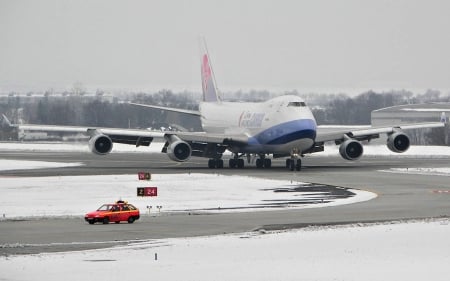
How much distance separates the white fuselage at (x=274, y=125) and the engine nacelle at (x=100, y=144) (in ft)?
32.0

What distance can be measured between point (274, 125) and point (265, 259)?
158ft

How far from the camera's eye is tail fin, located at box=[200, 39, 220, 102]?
97562 millimetres

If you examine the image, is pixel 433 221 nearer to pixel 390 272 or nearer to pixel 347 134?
pixel 390 272

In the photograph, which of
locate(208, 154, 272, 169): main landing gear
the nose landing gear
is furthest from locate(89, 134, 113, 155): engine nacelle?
the nose landing gear

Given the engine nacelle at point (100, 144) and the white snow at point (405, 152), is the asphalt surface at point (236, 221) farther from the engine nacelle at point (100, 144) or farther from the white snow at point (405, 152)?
the white snow at point (405, 152)

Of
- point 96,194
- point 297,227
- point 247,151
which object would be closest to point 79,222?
point 297,227

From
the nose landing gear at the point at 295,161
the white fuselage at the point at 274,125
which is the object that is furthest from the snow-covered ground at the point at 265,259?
the nose landing gear at the point at 295,161

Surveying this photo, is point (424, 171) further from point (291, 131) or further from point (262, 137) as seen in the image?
point (262, 137)

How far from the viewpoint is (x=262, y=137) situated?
263ft

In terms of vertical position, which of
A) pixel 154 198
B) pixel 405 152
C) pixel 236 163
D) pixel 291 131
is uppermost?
pixel 291 131

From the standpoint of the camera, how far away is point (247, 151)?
83.1 meters

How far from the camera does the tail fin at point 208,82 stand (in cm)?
9756

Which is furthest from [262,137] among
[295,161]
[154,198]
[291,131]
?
[154,198]

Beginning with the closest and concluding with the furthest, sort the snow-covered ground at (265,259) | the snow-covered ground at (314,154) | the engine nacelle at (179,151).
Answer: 1. the snow-covered ground at (265,259)
2. the engine nacelle at (179,151)
3. the snow-covered ground at (314,154)
